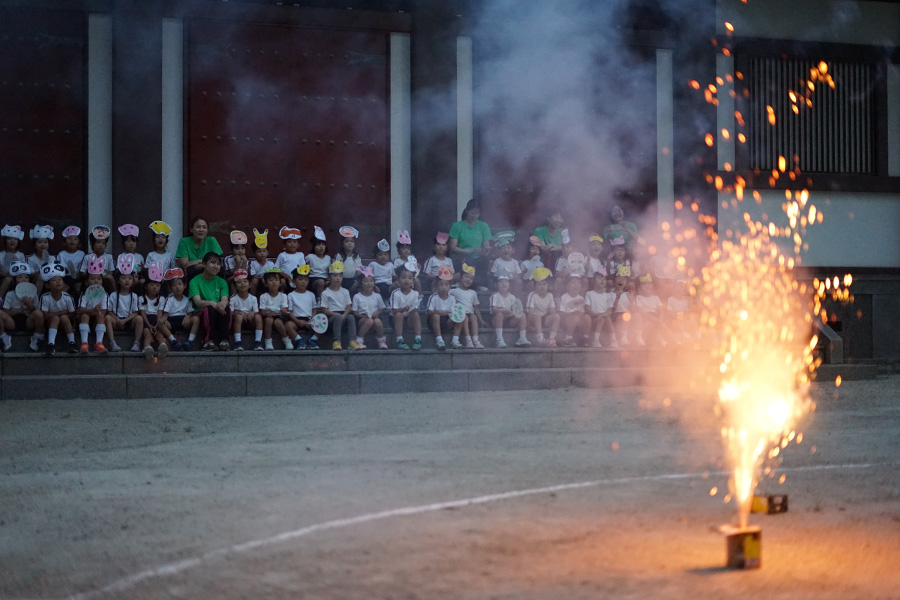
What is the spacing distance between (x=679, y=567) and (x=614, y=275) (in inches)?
273

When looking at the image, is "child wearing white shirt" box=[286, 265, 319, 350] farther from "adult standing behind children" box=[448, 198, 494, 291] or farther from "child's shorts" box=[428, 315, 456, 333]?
"adult standing behind children" box=[448, 198, 494, 291]

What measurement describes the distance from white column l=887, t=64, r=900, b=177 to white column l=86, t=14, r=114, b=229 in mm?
9043

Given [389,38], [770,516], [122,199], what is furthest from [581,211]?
[770,516]

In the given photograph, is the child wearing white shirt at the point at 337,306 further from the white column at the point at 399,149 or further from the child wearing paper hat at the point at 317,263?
the white column at the point at 399,149

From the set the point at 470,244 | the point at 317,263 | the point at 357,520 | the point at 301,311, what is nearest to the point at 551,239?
the point at 470,244

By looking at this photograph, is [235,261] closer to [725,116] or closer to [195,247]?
[195,247]

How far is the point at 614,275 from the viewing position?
991 centimetres

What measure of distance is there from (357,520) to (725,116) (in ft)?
30.8

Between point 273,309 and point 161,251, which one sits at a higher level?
point 161,251

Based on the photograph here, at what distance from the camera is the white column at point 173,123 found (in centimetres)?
1041

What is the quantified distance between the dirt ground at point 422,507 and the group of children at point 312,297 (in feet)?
5.26

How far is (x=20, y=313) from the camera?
27.5 ft

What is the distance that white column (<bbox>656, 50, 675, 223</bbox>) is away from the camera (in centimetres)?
1129

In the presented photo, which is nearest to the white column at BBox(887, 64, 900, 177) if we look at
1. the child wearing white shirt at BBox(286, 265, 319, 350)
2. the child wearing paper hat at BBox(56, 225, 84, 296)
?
the child wearing white shirt at BBox(286, 265, 319, 350)
